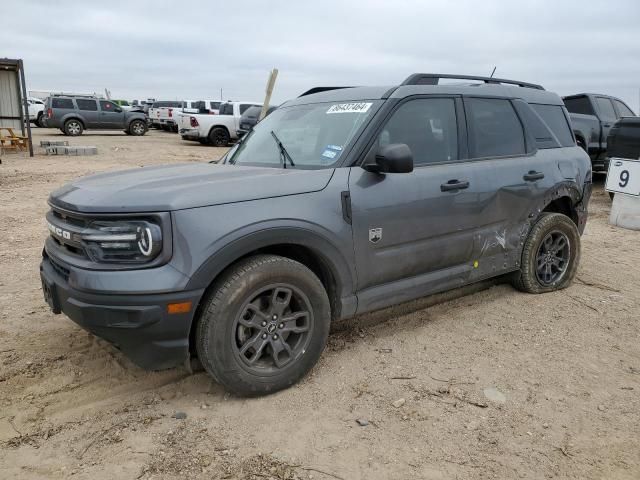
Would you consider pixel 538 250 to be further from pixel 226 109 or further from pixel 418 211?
pixel 226 109

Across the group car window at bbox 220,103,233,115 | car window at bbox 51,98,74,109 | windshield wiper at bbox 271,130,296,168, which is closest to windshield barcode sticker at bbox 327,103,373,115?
windshield wiper at bbox 271,130,296,168

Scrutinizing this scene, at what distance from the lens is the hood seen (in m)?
2.68

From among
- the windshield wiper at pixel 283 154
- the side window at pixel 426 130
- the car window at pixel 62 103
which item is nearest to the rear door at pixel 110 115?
the car window at pixel 62 103

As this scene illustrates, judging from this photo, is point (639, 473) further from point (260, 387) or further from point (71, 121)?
point (71, 121)

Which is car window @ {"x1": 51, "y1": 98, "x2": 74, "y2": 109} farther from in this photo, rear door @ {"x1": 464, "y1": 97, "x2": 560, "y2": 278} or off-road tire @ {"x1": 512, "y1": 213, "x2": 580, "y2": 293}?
off-road tire @ {"x1": 512, "y1": 213, "x2": 580, "y2": 293}

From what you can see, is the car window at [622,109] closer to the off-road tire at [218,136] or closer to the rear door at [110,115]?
the off-road tire at [218,136]

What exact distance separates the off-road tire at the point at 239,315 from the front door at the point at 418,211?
1.39 ft

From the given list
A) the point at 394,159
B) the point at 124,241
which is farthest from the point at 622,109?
the point at 124,241

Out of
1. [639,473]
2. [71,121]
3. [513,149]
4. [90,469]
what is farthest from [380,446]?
[71,121]

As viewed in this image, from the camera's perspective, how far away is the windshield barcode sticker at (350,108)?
3.61m

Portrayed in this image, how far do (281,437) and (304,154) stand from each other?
Result: 182 cm

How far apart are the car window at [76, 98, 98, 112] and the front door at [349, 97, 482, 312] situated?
23.3 m

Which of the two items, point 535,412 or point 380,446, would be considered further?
point 535,412

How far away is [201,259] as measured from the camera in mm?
2652
